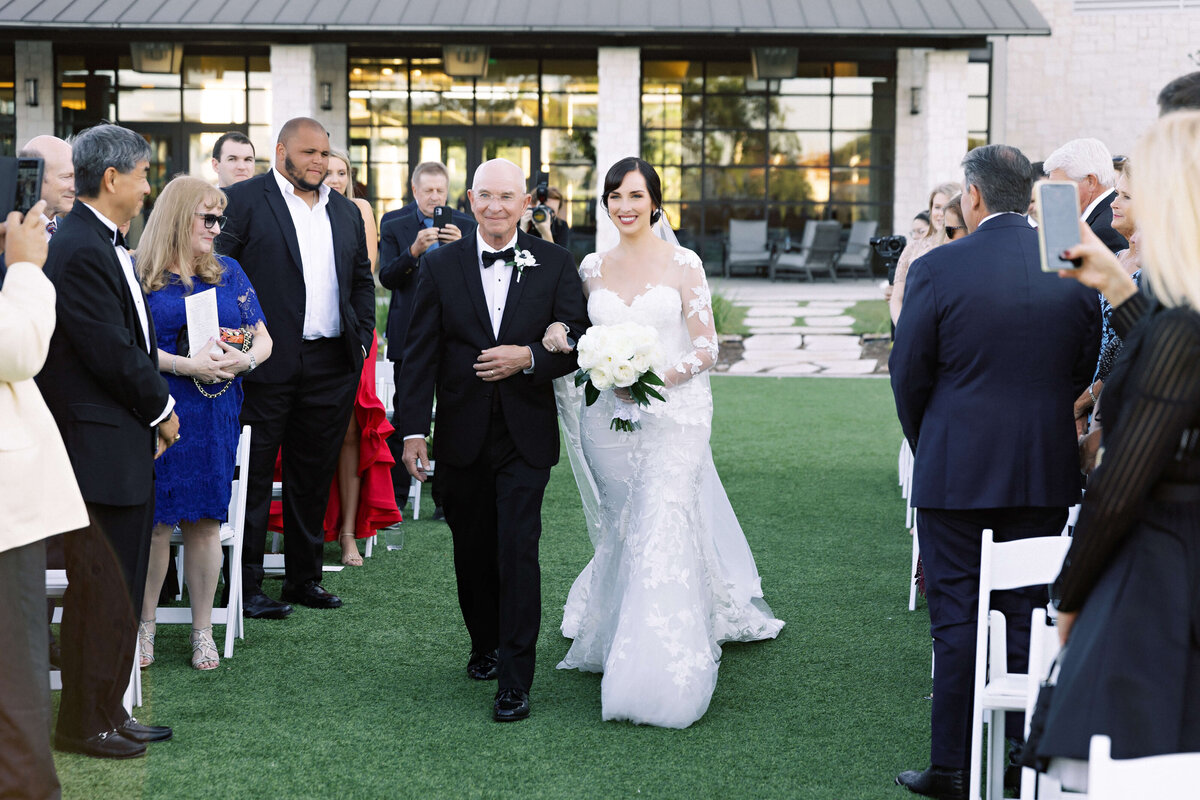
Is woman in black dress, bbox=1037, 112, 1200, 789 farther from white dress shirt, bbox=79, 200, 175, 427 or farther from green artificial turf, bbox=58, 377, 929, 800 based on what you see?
white dress shirt, bbox=79, 200, 175, 427

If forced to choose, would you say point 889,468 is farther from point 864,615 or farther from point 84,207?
point 84,207

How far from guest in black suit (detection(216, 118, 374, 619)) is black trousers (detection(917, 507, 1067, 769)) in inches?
133

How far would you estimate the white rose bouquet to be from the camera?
4.82m

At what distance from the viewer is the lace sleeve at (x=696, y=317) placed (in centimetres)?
517

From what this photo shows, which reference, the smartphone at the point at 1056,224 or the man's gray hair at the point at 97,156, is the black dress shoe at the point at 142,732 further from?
the smartphone at the point at 1056,224

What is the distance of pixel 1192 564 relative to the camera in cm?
250

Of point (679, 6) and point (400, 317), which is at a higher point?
point (679, 6)

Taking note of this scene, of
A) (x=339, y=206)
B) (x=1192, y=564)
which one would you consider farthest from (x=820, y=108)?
A: (x=1192, y=564)

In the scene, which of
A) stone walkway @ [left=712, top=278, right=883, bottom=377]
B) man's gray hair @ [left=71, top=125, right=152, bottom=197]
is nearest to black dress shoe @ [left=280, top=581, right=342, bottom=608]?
man's gray hair @ [left=71, top=125, right=152, bottom=197]

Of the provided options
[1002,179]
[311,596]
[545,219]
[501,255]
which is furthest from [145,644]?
[545,219]

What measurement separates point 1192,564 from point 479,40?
19129 mm

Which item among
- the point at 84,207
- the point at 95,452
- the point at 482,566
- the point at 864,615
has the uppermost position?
the point at 84,207

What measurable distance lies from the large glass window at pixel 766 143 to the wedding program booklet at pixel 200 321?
1901cm

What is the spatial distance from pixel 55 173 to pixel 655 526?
3090mm
